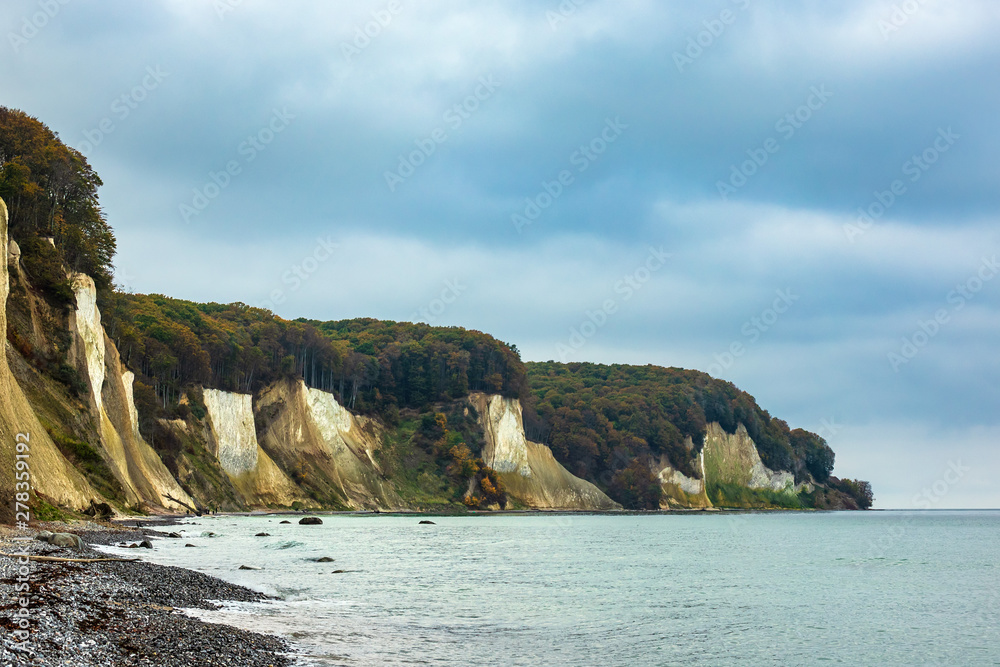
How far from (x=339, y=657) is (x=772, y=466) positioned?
173383 mm

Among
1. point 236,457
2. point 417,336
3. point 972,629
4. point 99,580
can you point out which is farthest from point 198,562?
point 417,336

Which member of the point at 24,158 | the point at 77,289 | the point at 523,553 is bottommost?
the point at 523,553

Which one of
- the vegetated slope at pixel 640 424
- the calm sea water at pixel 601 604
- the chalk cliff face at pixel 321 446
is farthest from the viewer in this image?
the vegetated slope at pixel 640 424

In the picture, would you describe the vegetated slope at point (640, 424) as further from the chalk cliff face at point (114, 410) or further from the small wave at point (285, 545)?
the small wave at point (285, 545)

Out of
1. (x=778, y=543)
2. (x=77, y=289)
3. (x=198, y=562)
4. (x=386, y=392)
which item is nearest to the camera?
(x=198, y=562)

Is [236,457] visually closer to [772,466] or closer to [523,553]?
[523,553]

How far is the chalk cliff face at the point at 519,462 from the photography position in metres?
123

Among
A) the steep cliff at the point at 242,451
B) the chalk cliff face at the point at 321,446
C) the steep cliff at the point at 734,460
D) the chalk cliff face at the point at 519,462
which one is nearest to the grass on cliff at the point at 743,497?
the steep cliff at the point at 734,460

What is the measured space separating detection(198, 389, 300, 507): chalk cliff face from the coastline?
2683 inches

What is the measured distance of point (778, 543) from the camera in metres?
61.1

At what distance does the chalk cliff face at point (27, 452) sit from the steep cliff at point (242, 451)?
46699 mm

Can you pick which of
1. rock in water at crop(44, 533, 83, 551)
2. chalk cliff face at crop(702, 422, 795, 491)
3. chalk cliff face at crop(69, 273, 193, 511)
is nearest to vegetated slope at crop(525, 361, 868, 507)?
chalk cliff face at crop(702, 422, 795, 491)

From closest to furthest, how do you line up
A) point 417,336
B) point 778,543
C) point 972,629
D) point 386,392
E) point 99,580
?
point 99,580 < point 972,629 < point 778,543 < point 386,392 < point 417,336

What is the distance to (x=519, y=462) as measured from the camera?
4887 inches
